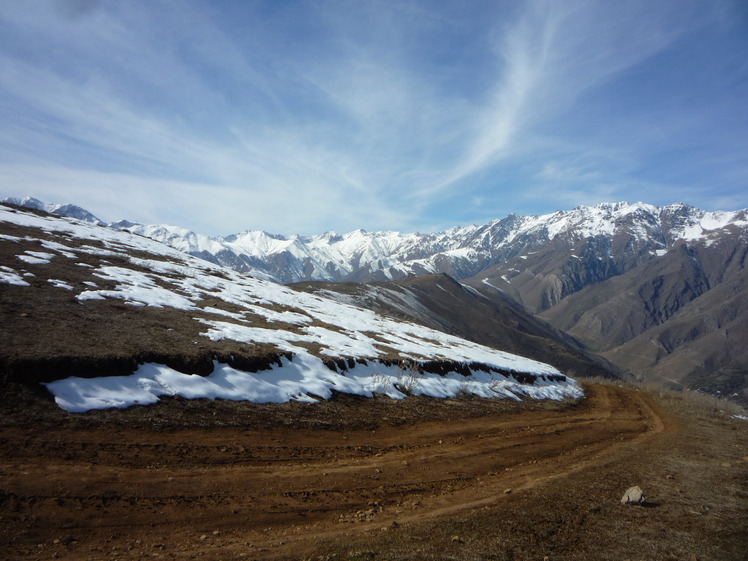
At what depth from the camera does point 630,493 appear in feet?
34.1

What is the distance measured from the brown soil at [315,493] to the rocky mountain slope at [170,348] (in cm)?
124

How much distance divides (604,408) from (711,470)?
1354cm

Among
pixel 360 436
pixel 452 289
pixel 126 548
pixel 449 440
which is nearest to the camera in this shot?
pixel 126 548

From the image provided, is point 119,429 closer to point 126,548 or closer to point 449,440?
point 126,548

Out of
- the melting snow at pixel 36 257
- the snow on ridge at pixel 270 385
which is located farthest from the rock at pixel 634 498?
the melting snow at pixel 36 257

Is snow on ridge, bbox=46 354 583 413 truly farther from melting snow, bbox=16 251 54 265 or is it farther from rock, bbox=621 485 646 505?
melting snow, bbox=16 251 54 265

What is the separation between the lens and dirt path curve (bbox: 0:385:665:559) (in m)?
6.57

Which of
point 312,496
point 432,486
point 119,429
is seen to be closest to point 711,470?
point 432,486

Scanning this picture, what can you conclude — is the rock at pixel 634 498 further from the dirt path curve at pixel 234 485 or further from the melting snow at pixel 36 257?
the melting snow at pixel 36 257

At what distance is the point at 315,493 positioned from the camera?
906cm

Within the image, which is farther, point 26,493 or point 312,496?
point 312,496

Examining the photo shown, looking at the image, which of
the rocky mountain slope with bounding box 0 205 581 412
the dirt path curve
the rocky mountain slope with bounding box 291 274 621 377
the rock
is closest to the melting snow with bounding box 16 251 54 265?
the rocky mountain slope with bounding box 0 205 581 412

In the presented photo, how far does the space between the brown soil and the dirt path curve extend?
33mm

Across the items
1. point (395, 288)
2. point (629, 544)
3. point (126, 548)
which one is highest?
point (395, 288)
